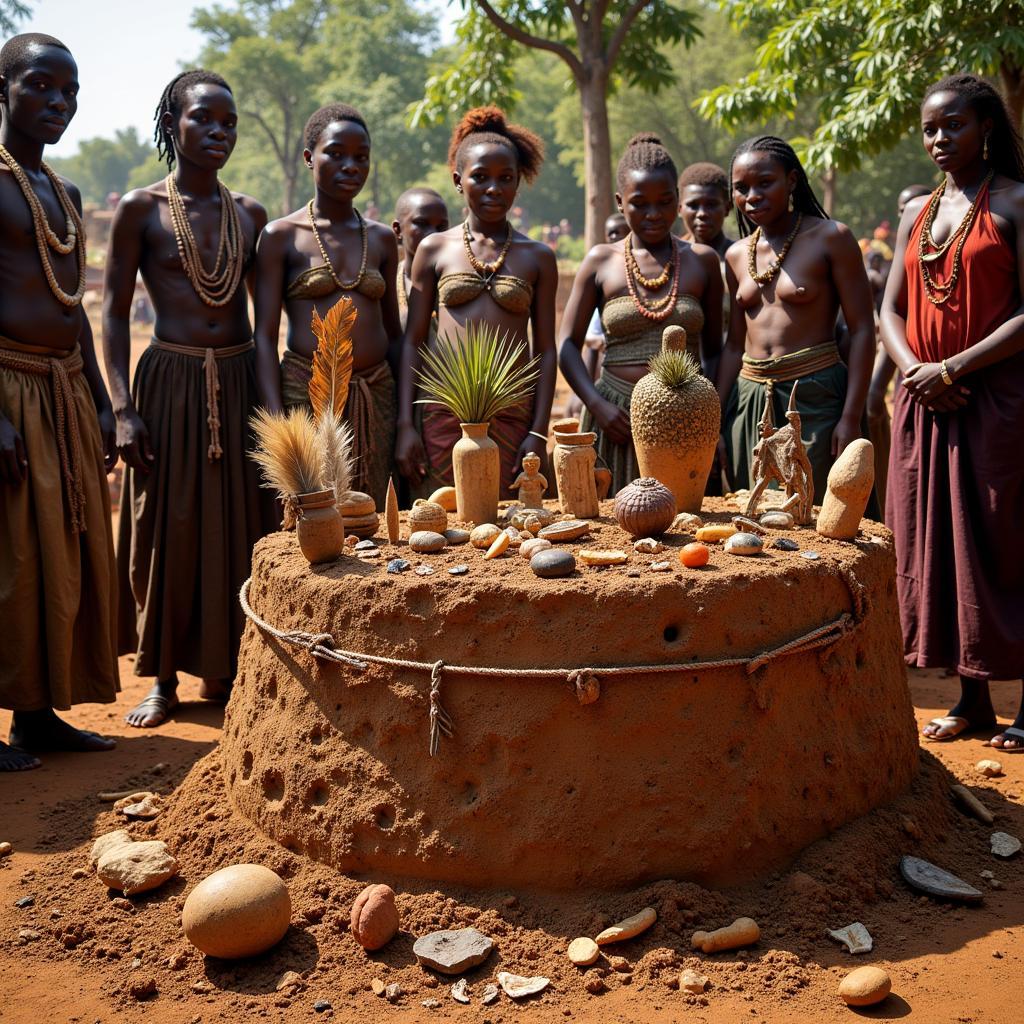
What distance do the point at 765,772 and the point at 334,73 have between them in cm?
4886

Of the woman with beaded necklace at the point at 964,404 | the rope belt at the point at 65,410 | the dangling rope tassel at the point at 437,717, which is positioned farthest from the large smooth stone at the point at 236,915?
the woman with beaded necklace at the point at 964,404

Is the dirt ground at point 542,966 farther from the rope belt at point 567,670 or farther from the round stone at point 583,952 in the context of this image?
the rope belt at point 567,670

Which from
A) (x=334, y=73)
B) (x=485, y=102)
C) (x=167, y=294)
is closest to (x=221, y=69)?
(x=334, y=73)

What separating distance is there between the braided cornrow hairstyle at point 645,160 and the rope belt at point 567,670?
2.38 meters

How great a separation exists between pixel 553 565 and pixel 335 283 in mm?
2330

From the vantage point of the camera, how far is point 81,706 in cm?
577

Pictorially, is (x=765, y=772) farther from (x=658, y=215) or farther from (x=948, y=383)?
(x=658, y=215)

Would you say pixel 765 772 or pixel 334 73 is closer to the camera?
pixel 765 772

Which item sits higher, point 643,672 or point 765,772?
point 643,672

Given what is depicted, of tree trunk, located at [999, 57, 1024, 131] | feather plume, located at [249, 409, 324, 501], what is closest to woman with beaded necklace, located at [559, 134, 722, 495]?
feather plume, located at [249, 409, 324, 501]

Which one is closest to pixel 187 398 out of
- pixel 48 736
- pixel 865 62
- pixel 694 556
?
pixel 48 736

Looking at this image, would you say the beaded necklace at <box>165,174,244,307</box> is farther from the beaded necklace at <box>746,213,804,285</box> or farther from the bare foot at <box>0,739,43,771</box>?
the beaded necklace at <box>746,213,804,285</box>

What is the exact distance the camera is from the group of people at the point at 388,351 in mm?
4691

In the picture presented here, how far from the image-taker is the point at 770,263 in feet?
16.7
